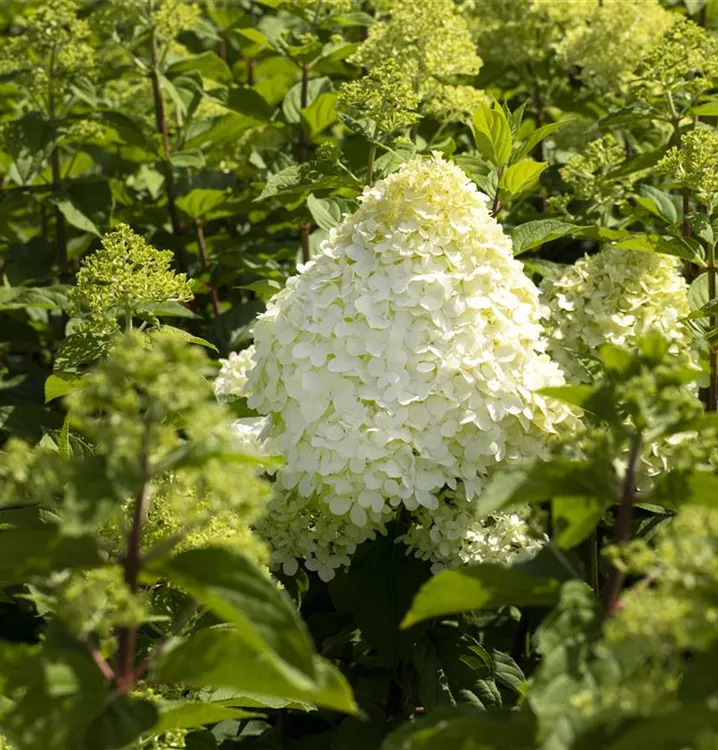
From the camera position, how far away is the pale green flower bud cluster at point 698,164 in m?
2.58

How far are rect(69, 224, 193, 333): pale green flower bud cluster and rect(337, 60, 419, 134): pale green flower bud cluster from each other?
25.5 inches

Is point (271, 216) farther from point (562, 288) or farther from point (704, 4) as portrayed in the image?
point (704, 4)

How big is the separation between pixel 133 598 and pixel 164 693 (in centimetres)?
53

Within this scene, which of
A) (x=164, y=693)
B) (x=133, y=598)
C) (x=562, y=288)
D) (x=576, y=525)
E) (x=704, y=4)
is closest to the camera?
(x=133, y=598)

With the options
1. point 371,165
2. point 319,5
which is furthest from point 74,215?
point 371,165

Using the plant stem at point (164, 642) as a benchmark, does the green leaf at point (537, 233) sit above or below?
above

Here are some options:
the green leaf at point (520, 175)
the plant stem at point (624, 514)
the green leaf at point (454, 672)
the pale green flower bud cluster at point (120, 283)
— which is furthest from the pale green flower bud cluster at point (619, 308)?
the plant stem at point (624, 514)

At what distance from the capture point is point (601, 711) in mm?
1216

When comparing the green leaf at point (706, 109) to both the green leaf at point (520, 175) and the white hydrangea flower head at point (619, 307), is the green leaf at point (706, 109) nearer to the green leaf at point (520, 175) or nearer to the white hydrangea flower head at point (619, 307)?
the white hydrangea flower head at point (619, 307)

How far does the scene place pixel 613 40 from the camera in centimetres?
378

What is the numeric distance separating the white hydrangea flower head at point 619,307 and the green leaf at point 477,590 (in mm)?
1275

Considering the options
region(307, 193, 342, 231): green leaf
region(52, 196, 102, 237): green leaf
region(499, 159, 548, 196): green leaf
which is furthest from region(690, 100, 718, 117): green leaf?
region(52, 196, 102, 237): green leaf

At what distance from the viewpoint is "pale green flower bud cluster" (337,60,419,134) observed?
2664mm

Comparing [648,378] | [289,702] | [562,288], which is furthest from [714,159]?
[289,702]
